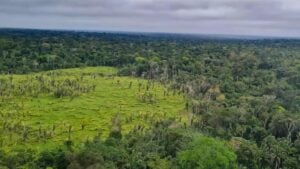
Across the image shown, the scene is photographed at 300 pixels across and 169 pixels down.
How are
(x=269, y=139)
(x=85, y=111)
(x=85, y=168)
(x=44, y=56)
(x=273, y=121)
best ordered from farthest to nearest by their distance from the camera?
(x=44, y=56)
(x=85, y=111)
(x=273, y=121)
(x=269, y=139)
(x=85, y=168)

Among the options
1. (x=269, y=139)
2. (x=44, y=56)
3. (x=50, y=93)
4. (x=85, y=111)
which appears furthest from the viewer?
(x=44, y=56)

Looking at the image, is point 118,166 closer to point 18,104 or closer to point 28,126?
point 28,126

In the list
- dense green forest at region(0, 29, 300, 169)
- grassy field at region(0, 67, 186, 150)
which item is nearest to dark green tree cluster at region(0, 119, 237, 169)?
dense green forest at region(0, 29, 300, 169)

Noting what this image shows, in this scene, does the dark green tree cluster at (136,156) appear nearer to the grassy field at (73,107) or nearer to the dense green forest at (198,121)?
the dense green forest at (198,121)

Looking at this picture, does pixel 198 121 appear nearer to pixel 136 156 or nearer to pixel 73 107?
pixel 73 107

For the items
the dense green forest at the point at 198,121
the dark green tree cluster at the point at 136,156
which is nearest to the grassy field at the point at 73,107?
the dense green forest at the point at 198,121

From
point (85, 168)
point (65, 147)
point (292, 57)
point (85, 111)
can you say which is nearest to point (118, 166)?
point (85, 168)

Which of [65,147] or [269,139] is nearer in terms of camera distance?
[65,147]

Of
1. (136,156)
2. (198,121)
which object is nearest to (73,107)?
(198,121)
